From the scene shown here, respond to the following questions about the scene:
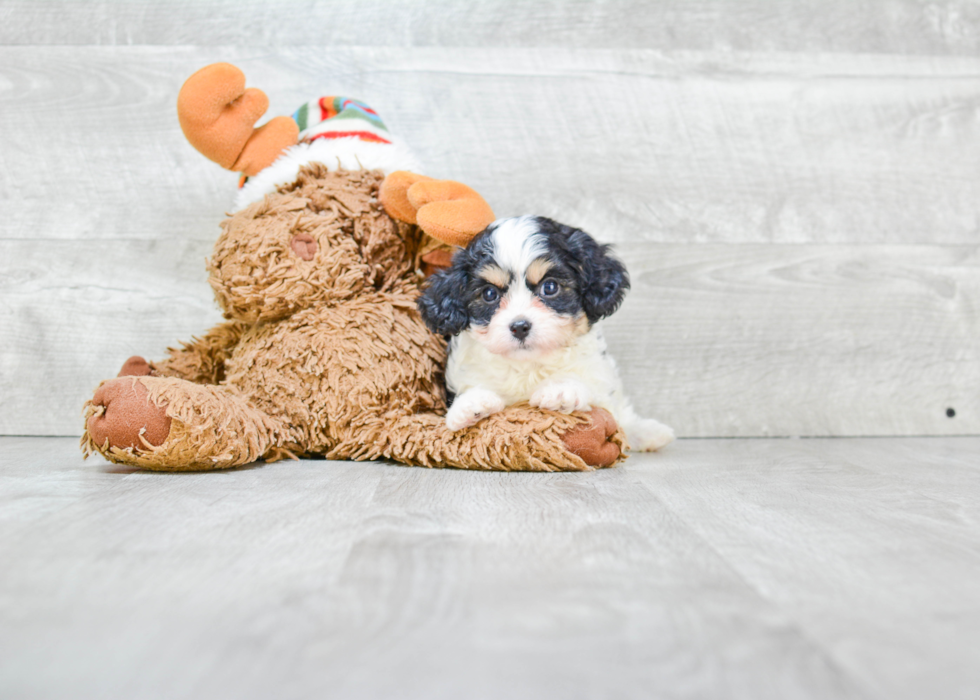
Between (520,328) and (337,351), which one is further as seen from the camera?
(337,351)

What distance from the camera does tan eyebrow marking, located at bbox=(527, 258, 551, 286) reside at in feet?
4.06

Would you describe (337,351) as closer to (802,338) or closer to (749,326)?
(749,326)

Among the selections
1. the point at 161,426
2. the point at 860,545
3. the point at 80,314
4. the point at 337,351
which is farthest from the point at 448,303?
the point at 80,314

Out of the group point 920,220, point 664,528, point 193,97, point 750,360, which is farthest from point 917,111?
point 193,97

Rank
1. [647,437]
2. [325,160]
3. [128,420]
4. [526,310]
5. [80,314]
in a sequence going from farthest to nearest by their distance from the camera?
[80,314]
[647,437]
[325,160]
[526,310]
[128,420]

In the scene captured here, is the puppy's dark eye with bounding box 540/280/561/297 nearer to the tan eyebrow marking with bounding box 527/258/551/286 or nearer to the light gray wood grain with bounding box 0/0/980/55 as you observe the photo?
the tan eyebrow marking with bounding box 527/258/551/286

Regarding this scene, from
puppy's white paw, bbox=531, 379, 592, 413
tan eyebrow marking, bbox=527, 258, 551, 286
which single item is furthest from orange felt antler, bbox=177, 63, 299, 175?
puppy's white paw, bbox=531, 379, 592, 413

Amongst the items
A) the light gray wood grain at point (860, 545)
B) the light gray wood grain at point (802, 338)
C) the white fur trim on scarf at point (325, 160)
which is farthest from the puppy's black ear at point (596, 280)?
the light gray wood grain at point (802, 338)

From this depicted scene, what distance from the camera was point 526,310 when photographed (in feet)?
4.07

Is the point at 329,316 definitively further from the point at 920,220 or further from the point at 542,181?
the point at 920,220

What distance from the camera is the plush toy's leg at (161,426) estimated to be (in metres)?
1.14

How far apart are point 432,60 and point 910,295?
4.37 ft

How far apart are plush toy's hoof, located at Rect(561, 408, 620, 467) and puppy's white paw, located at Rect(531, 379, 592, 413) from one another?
3 cm

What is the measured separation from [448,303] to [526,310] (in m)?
0.14
